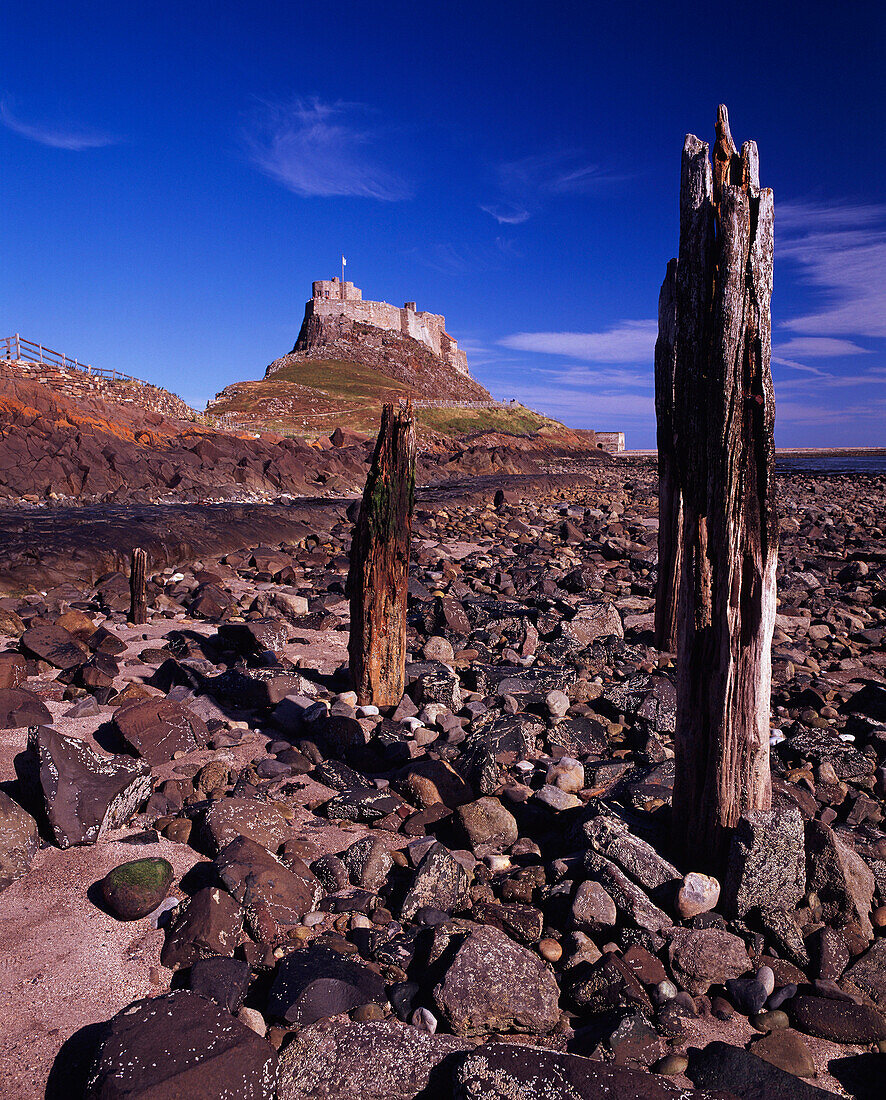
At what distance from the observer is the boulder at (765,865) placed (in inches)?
129

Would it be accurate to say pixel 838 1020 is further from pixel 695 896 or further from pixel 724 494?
pixel 724 494

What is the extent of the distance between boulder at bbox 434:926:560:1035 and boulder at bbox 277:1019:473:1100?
12 cm

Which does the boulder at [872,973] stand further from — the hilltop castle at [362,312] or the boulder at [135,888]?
the hilltop castle at [362,312]

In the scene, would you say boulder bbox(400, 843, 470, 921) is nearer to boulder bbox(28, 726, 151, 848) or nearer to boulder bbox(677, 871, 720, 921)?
boulder bbox(677, 871, 720, 921)

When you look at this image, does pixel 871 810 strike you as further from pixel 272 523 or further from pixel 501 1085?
pixel 272 523

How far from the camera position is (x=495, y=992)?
284 centimetres

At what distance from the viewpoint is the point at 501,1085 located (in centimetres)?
237

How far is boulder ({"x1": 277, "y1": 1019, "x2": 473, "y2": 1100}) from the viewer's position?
8.14 feet

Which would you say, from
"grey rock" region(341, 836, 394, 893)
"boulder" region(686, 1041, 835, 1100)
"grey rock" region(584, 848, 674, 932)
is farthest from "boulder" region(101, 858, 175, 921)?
"boulder" region(686, 1041, 835, 1100)

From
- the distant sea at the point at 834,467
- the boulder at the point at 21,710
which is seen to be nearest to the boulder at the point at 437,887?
the boulder at the point at 21,710

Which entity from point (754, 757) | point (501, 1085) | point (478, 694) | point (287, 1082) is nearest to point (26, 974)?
point (287, 1082)

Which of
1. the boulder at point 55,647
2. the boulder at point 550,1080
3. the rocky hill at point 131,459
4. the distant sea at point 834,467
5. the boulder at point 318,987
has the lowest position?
the boulder at point 318,987

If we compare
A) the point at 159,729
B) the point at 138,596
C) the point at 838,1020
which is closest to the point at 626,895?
the point at 838,1020

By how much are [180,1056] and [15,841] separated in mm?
1971
